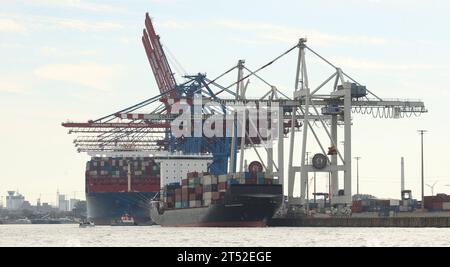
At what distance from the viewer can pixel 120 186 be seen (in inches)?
6521

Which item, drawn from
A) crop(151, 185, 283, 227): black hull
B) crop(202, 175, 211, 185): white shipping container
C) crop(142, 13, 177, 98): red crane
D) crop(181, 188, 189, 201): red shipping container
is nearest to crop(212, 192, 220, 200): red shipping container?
crop(151, 185, 283, 227): black hull

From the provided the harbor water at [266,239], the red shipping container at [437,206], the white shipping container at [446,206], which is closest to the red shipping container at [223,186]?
the white shipping container at [446,206]

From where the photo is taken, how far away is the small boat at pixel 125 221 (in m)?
156

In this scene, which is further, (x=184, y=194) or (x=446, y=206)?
(x=184, y=194)

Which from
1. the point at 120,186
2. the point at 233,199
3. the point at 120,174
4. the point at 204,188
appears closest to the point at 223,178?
the point at 204,188

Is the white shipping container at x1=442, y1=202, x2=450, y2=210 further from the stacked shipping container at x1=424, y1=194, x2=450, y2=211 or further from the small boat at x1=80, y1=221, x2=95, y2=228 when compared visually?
the small boat at x1=80, y1=221, x2=95, y2=228

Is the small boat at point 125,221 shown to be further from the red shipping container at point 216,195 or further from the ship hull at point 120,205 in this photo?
the red shipping container at point 216,195

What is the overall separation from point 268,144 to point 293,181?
8684 millimetres

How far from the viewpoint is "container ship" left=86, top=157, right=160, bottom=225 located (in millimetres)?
163500

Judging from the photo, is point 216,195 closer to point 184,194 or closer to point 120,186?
point 184,194

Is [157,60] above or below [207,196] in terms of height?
above

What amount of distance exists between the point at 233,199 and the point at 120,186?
201 feet

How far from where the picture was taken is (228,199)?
107m
